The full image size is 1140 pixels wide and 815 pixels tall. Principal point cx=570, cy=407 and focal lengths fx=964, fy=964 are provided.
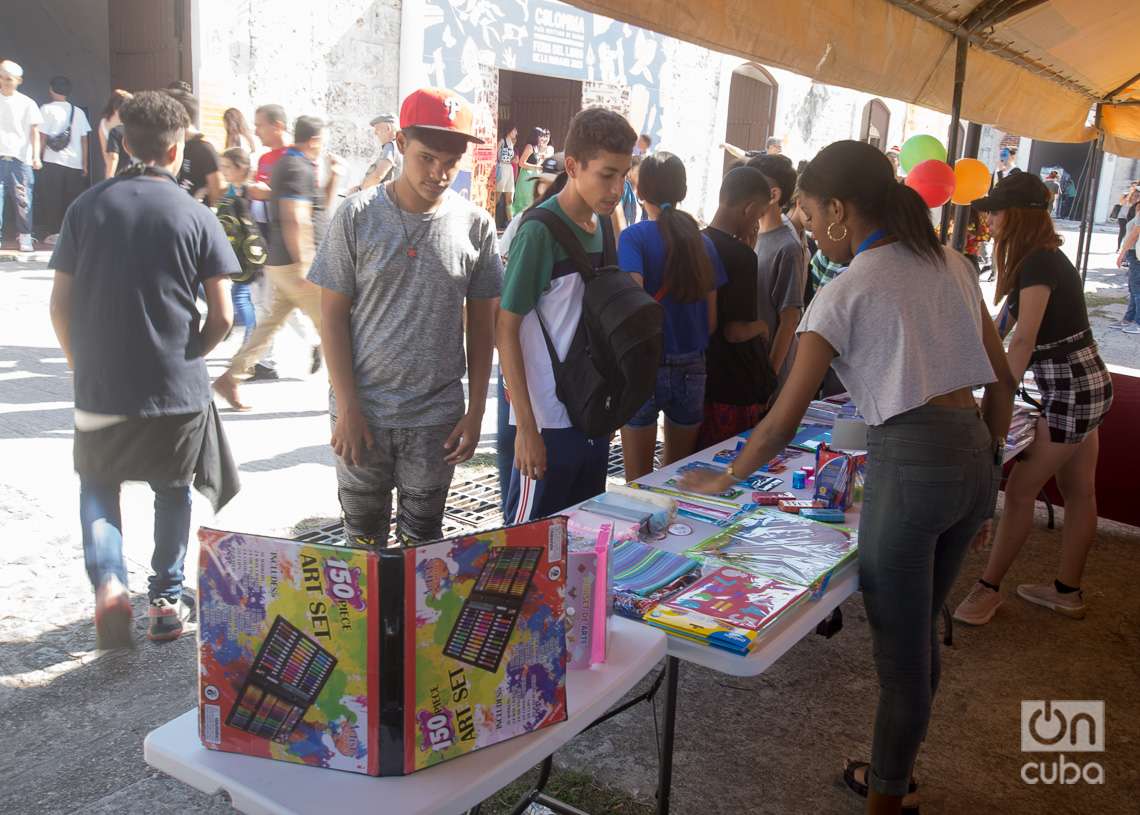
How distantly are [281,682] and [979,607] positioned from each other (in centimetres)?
307

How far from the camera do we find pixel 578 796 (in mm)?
2535

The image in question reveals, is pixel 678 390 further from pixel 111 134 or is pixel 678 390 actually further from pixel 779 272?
pixel 111 134

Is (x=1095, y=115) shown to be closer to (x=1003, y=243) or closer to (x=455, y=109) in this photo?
(x=1003, y=243)

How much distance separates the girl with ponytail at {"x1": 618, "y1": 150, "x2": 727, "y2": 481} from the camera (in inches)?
131

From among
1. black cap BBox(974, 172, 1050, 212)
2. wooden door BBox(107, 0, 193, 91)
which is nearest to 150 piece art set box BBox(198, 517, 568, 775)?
black cap BBox(974, 172, 1050, 212)

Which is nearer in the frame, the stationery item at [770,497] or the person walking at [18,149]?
the stationery item at [770,497]

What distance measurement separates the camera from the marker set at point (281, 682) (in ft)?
4.36

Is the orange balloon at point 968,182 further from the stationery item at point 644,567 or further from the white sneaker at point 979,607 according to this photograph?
the stationery item at point 644,567

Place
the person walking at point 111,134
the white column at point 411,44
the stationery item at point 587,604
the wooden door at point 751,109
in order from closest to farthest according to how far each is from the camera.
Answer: the stationery item at point 587,604
the person walking at point 111,134
the white column at point 411,44
the wooden door at point 751,109

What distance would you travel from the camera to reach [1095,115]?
8.12 metres

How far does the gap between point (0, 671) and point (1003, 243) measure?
3567 mm

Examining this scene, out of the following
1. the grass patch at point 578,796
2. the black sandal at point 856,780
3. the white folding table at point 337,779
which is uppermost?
the white folding table at point 337,779

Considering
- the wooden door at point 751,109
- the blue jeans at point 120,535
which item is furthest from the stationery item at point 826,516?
the wooden door at point 751,109

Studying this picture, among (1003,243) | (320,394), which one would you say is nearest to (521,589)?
(1003,243)
